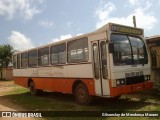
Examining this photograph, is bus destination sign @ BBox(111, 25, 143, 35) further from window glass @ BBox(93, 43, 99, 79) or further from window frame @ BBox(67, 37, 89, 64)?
window frame @ BBox(67, 37, 89, 64)

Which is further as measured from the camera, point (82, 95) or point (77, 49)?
point (77, 49)

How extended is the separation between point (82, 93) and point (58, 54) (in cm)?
292

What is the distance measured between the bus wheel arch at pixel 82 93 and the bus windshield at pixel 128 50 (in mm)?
2176

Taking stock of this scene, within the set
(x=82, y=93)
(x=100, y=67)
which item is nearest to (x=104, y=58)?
(x=100, y=67)

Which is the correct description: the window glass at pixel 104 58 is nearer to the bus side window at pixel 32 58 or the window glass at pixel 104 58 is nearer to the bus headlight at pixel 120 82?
the bus headlight at pixel 120 82

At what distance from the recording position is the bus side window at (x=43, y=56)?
48.0 ft

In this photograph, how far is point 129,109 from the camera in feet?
32.0

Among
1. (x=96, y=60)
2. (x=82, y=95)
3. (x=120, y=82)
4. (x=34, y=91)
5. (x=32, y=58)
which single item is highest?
(x=32, y=58)

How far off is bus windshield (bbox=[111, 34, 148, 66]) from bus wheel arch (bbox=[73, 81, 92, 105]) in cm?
218

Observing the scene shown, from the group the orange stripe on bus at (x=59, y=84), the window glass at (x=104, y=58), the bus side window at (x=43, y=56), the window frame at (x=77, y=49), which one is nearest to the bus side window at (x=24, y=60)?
the orange stripe on bus at (x=59, y=84)

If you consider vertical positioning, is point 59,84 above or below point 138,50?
below

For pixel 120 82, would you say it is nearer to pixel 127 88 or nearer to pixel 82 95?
pixel 127 88

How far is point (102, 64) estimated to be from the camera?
33.8 ft

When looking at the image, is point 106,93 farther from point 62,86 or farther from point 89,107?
point 62,86
